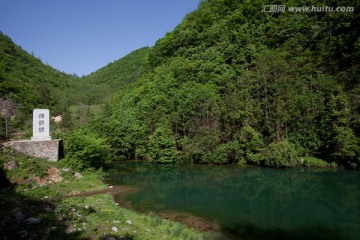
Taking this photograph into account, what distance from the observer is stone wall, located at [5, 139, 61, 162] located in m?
23.1

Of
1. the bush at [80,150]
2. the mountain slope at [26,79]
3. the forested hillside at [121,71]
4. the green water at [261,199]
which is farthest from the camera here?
the forested hillside at [121,71]

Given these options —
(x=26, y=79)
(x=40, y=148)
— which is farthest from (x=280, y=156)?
(x=26, y=79)

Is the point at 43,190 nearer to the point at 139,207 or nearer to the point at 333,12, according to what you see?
the point at 139,207

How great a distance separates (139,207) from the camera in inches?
675

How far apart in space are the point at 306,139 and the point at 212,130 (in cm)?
1262

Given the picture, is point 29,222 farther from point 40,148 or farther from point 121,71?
point 121,71

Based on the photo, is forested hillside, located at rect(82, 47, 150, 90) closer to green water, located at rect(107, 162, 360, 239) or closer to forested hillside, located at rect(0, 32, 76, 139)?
forested hillside, located at rect(0, 32, 76, 139)

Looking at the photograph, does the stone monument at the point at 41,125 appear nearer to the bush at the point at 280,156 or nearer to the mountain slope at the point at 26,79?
the bush at the point at 280,156

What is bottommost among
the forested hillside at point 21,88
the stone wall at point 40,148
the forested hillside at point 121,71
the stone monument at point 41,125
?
the stone wall at point 40,148

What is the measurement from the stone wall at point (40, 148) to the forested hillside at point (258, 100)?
685 inches

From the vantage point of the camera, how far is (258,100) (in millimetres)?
39219

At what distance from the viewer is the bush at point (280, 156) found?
33.2 metres

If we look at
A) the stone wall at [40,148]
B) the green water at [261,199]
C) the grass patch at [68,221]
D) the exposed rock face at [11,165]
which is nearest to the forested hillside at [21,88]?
the stone wall at [40,148]

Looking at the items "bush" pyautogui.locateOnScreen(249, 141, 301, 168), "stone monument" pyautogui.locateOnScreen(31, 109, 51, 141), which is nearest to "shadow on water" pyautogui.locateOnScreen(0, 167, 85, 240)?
"stone monument" pyautogui.locateOnScreen(31, 109, 51, 141)
